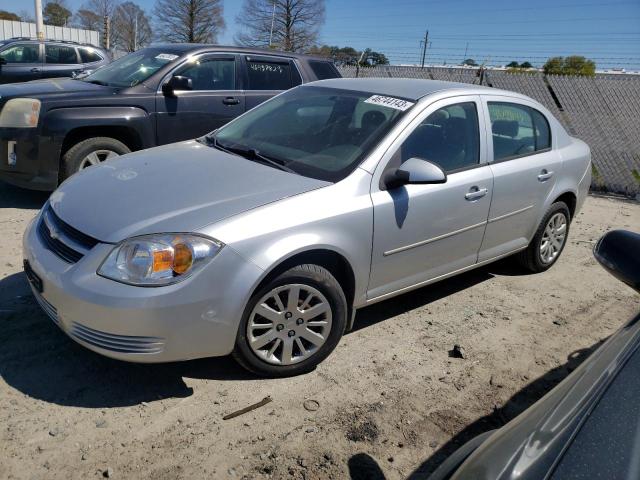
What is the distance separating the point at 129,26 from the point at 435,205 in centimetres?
5063

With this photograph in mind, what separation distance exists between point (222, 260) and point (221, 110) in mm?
4251

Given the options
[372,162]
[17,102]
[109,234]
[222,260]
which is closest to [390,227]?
[372,162]

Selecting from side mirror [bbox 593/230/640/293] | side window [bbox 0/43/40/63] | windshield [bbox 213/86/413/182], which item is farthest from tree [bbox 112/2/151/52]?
side mirror [bbox 593/230/640/293]

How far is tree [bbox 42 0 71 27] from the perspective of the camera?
5228 centimetres

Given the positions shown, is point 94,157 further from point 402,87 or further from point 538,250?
point 538,250

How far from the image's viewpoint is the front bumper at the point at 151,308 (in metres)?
2.68

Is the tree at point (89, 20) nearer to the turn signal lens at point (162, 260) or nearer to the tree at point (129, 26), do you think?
the tree at point (129, 26)

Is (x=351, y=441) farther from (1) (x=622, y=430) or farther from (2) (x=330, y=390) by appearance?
(1) (x=622, y=430)

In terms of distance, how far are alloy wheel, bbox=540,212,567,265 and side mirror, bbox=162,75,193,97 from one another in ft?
13.1

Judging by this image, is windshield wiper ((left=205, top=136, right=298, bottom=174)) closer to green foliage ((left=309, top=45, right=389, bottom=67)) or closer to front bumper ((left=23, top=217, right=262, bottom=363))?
front bumper ((left=23, top=217, right=262, bottom=363))

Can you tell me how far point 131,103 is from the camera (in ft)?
19.8

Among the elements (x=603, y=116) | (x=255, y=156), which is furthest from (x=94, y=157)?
(x=603, y=116)

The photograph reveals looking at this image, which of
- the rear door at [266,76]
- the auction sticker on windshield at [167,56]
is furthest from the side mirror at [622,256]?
the auction sticker on windshield at [167,56]

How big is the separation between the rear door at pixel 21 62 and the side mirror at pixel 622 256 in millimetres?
14277
